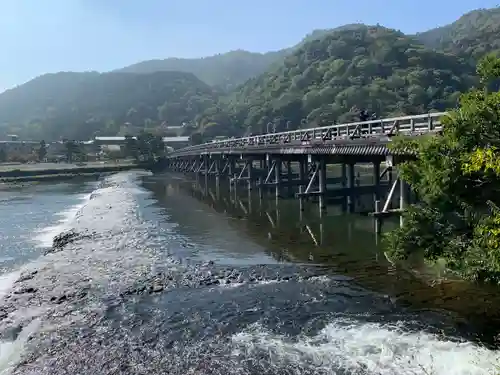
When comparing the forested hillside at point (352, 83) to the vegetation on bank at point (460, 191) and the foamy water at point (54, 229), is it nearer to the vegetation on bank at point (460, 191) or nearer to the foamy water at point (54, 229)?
the foamy water at point (54, 229)

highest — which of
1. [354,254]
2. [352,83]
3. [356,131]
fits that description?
[352,83]

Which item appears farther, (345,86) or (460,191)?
(345,86)

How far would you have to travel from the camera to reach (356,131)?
22.2 meters

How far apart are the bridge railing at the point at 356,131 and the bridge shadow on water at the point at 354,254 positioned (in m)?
4.17

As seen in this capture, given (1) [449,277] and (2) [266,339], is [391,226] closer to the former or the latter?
(1) [449,277]

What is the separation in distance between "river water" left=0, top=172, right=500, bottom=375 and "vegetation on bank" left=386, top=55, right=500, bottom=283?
1.41 meters

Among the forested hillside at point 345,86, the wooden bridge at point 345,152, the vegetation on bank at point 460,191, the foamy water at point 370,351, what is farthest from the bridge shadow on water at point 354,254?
the forested hillside at point 345,86

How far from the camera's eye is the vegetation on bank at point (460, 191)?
29.9 ft

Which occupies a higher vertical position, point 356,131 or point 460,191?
point 356,131

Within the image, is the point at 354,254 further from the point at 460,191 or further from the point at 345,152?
the point at 460,191

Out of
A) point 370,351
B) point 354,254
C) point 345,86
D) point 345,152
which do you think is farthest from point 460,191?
point 345,86

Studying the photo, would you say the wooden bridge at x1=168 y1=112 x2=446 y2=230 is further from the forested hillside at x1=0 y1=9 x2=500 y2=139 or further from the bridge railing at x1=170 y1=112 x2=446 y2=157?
the forested hillside at x1=0 y1=9 x2=500 y2=139

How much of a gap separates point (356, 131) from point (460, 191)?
12.7 metres

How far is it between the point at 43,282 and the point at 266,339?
8.03 m
